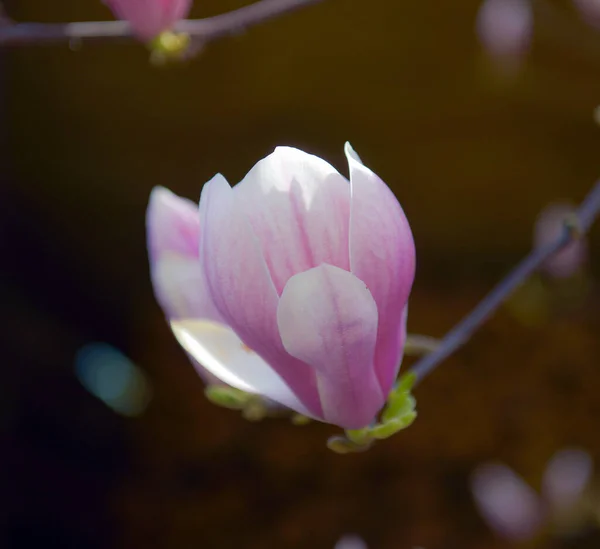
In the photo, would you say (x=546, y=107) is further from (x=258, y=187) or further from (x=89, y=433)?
(x=258, y=187)

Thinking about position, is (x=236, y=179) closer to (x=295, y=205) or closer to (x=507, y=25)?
(x=507, y=25)

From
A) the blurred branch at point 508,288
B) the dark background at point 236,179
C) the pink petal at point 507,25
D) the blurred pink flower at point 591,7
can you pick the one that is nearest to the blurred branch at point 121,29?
the blurred branch at point 508,288

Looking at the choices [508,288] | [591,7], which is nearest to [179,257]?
[508,288]

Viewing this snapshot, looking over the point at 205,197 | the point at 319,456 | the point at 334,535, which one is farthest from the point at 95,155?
the point at 205,197

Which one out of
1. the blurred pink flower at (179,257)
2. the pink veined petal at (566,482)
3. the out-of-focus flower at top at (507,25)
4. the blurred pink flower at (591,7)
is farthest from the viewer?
the out-of-focus flower at top at (507,25)

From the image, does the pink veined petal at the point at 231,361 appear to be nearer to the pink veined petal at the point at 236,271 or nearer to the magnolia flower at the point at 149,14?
the pink veined petal at the point at 236,271

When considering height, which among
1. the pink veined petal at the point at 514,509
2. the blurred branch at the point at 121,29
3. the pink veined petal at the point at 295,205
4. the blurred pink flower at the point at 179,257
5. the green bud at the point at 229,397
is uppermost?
the blurred branch at the point at 121,29

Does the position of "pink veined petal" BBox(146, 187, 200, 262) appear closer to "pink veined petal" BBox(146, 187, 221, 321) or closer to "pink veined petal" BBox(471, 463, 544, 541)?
"pink veined petal" BBox(146, 187, 221, 321)

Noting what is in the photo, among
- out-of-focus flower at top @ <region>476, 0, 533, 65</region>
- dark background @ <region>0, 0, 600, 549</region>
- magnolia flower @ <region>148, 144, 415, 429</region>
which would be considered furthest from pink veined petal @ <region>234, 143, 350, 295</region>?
dark background @ <region>0, 0, 600, 549</region>
